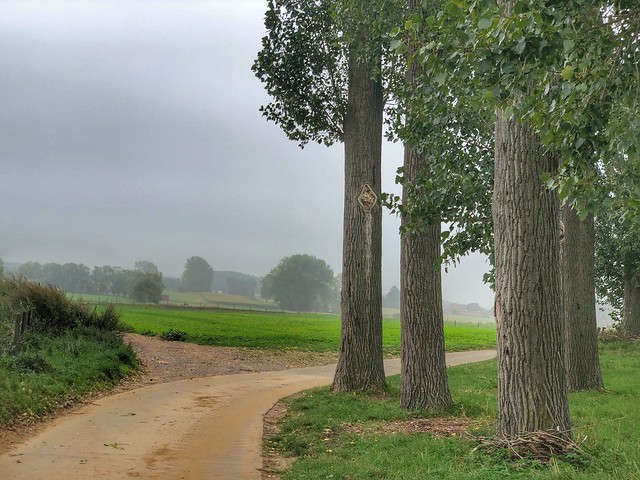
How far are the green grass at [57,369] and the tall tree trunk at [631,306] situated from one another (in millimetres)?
22516

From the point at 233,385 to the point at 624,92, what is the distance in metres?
13.1

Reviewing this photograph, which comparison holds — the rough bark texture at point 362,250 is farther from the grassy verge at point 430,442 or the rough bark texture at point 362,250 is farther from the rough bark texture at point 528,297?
the rough bark texture at point 528,297

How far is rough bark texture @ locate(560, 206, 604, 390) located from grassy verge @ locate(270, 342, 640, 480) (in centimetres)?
65

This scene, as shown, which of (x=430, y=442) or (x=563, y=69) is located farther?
(x=430, y=442)

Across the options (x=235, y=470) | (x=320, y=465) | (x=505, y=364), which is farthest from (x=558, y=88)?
(x=235, y=470)

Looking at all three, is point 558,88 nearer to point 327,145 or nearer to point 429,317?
point 429,317

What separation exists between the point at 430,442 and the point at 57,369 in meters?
9.50

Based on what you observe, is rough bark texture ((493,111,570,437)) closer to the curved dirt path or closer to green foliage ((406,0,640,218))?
green foliage ((406,0,640,218))

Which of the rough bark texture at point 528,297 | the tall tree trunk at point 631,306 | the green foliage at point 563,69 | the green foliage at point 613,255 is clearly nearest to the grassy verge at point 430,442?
the rough bark texture at point 528,297

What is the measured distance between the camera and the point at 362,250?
540 inches

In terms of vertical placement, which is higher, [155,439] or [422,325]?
[422,325]

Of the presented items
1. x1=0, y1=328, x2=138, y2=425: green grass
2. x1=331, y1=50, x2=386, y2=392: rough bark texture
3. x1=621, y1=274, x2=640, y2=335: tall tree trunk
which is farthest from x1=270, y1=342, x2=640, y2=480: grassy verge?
x1=621, y1=274, x2=640, y2=335: tall tree trunk

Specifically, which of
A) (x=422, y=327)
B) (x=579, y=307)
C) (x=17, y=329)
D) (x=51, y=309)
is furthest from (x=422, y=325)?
(x=51, y=309)

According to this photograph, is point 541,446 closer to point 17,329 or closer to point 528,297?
point 528,297
